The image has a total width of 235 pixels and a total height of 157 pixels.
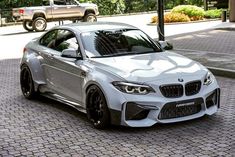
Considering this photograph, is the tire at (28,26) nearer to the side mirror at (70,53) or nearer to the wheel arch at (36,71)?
the wheel arch at (36,71)

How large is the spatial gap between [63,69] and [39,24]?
2054cm

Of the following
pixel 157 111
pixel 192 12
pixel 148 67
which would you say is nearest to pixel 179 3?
pixel 192 12

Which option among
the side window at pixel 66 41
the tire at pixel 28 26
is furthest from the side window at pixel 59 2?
the side window at pixel 66 41

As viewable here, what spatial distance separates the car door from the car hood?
1.43 feet

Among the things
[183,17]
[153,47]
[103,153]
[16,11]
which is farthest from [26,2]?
[103,153]

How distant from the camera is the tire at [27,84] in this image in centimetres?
919

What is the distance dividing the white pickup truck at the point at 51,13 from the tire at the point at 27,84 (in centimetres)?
1870

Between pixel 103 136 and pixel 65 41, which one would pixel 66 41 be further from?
pixel 103 136

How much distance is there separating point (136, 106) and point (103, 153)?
3.06 ft

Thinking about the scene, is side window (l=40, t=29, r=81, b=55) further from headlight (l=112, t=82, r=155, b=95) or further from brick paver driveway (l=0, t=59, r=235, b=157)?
headlight (l=112, t=82, r=155, b=95)

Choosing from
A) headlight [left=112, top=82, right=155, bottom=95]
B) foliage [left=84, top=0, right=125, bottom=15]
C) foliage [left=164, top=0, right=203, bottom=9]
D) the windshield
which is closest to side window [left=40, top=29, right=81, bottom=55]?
the windshield

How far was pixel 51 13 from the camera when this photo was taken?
94.3ft

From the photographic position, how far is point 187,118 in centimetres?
682

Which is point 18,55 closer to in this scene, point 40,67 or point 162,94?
point 40,67
